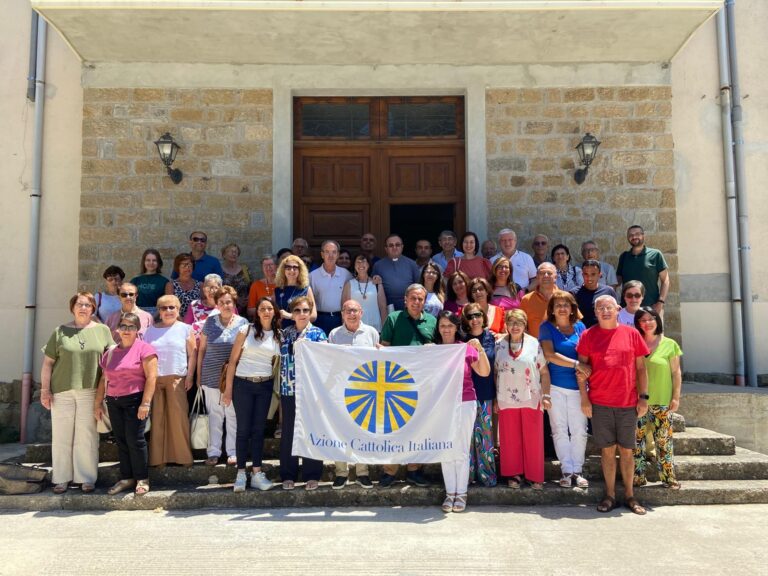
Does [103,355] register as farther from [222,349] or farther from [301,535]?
[301,535]

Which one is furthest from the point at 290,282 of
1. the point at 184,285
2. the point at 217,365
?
the point at 184,285

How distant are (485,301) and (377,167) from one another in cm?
314

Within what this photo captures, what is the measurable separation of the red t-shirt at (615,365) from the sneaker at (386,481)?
5.67ft

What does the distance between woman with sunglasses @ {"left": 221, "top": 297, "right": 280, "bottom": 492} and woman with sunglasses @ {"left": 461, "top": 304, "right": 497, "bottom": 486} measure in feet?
5.43

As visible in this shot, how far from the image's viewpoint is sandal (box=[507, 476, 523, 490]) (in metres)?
4.86

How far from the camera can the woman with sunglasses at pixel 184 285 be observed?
6.14 metres

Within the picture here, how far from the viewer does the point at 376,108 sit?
795 cm

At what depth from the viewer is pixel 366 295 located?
5.94 m

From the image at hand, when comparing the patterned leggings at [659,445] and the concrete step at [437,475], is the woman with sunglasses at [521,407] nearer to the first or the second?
the concrete step at [437,475]

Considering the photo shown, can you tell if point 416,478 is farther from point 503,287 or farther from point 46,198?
point 46,198

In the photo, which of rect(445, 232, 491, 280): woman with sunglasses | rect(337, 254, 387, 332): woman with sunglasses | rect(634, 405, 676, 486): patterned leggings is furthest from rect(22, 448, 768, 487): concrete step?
rect(445, 232, 491, 280): woman with sunglasses

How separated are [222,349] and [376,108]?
13.7ft

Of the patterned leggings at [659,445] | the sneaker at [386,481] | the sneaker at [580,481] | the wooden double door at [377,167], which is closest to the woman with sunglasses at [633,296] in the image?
the patterned leggings at [659,445]

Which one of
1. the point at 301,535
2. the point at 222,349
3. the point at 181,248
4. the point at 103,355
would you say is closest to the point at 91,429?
the point at 103,355
